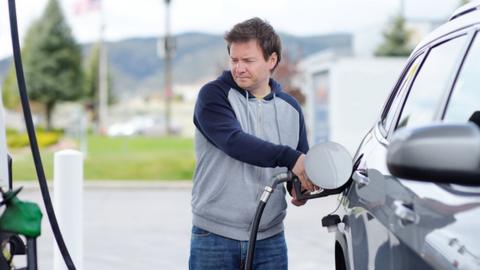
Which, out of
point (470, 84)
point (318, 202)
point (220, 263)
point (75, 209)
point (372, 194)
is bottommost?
point (318, 202)

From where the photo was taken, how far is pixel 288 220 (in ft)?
36.9

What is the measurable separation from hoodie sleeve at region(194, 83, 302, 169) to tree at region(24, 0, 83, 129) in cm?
6970

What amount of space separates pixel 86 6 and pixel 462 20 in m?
37.1

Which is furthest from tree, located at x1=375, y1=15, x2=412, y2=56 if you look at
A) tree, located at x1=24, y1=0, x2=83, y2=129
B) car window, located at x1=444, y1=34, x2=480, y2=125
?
car window, located at x1=444, y1=34, x2=480, y2=125

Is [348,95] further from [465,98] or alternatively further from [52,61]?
[52,61]

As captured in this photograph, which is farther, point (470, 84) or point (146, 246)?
point (146, 246)

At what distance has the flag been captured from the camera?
3784cm

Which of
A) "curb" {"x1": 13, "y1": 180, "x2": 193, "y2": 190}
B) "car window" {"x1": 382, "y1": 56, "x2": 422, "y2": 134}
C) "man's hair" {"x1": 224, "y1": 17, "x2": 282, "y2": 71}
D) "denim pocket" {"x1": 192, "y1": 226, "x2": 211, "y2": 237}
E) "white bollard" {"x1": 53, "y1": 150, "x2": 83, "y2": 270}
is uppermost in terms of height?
"man's hair" {"x1": 224, "y1": 17, "x2": 282, "y2": 71}

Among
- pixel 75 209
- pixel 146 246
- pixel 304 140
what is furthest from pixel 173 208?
pixel 304 140

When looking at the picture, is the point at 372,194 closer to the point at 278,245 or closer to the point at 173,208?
the point at 278,245

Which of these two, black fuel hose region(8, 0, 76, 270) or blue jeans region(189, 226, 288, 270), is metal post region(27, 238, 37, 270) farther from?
blue jeans region(189, 226, 288, 270)

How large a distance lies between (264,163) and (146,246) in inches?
249

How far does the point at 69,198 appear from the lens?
18.2ft

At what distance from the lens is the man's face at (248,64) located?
129 inches
